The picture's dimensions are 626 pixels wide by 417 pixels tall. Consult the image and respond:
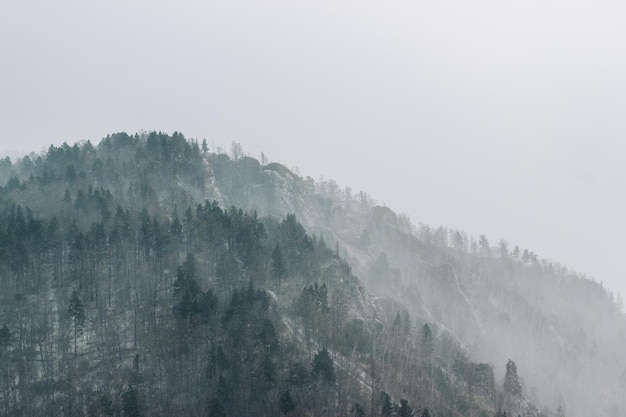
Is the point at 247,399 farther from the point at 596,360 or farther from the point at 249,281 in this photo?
the point at 596,360

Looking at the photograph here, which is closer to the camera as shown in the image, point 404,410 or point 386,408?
point 404,410

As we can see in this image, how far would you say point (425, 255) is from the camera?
183 meters

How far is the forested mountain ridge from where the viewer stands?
93.6 meters

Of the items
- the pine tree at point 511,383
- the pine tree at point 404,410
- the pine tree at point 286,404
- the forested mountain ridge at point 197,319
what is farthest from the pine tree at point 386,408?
the pine tree at point 511,383

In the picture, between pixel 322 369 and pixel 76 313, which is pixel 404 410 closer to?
pixel 322 369

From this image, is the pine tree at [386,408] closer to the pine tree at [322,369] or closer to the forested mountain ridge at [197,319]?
the forested mountain ridge at [197,319]

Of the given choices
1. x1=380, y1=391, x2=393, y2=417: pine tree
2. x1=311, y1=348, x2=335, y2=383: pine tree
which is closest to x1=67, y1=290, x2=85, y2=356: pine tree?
x1=311, y1=348, x2=335, y2=383: pine tree

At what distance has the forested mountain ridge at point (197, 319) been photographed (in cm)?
9362

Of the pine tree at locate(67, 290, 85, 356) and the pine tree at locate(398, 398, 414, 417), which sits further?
the pine tree at locate(67, 290, 85, 356)

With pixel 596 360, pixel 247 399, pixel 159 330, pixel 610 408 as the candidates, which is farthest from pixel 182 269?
pixel 596 360

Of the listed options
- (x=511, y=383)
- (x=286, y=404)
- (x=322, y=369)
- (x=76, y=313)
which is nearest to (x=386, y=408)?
(x=322, y=369)

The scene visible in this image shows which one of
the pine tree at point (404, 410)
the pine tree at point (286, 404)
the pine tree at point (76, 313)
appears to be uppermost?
the pine tree at point (76, 313)

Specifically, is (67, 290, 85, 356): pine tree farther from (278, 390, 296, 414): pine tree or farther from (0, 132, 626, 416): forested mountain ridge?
(278, 390, 296, 414): pine tree

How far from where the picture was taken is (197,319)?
101062mm
